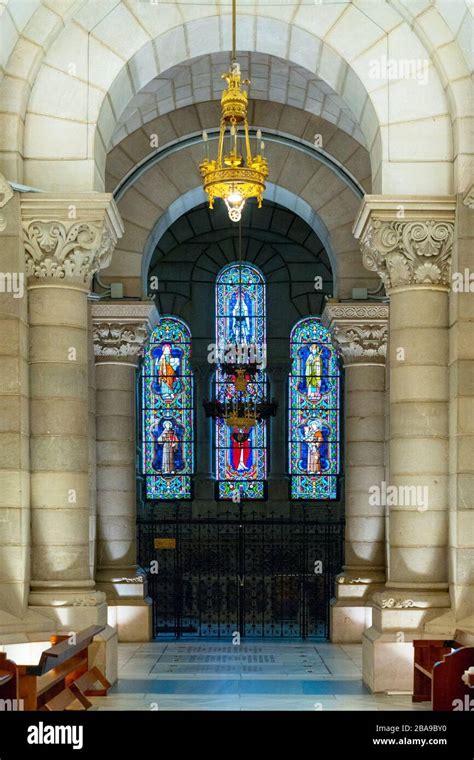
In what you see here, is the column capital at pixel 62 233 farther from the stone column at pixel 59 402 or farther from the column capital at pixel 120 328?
the column capital at pixel 120 328

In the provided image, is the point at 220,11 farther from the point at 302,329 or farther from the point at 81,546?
the point at 302,329

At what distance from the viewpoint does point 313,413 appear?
30812 millimetres

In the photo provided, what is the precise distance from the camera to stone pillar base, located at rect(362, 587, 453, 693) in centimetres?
1352

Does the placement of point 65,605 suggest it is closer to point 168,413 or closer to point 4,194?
point 4,194

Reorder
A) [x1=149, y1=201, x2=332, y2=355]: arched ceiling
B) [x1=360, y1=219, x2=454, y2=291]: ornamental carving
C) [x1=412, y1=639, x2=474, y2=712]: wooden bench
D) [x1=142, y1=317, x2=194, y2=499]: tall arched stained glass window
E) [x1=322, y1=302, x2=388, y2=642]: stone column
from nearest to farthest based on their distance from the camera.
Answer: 1. [x1=412, y1=639, x2=474, y2=712]: wooden bench
2. [x1=360, y1=219, x2=454, y2=291]: ornamental carving
3. [x1=322, y1=302, x2=388, y2=642]: stone column
4. [x1=142, y1=317, x2=194, y2=499]: tall arched stained glass window
5. [x1=149, y1=201, x2=332, y2=355]: arched ceiling

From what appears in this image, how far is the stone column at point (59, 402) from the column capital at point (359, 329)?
7.65 metres

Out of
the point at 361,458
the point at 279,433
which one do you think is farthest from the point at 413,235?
the point at 279,433

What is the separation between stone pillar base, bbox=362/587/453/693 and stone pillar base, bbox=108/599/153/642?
750cm

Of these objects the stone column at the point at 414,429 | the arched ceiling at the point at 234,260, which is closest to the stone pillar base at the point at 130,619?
the stone column at the point at 414,429

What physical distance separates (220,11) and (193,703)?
7.64 metres

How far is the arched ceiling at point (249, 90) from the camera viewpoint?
727 inches

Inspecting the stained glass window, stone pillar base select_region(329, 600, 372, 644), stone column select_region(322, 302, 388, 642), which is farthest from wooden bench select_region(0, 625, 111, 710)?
the stained glass window

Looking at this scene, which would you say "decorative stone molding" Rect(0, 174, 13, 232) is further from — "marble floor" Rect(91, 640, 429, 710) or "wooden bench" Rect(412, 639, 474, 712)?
"wooden bench" Rect(412, 639, 474, 712)

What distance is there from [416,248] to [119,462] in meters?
8.61
